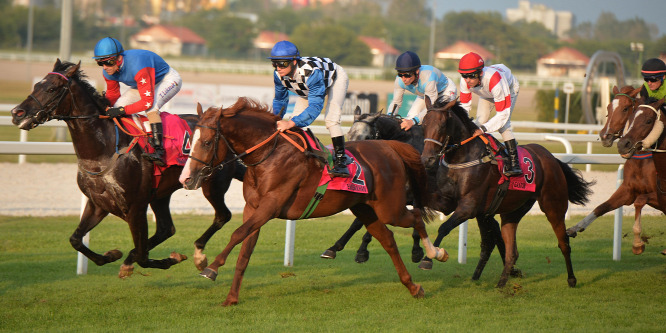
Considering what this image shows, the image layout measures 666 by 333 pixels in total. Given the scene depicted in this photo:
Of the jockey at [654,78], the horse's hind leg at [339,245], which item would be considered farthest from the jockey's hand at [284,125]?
the jockey at [654,78]

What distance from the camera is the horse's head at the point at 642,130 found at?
6285mm

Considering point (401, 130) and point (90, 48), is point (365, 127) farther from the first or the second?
point (90, 48)

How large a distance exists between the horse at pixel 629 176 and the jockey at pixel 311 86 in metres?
2.51

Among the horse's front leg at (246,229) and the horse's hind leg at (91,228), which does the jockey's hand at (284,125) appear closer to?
the horse's front leg at (246,229)

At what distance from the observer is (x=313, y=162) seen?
5.36m

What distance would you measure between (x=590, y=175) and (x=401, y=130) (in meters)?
7.58

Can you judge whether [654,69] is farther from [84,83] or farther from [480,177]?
[84,83]

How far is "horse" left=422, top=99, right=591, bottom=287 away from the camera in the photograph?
582 cm

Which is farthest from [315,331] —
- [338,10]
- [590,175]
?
[338,10]

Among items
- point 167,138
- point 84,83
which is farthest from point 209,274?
point 84,83

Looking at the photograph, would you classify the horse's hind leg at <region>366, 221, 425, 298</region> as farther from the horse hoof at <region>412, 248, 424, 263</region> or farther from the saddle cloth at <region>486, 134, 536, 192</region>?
the saddle cloth at <region>486, 134, 536, 192</region>

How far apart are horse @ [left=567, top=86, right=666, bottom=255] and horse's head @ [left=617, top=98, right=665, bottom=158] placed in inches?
5.4

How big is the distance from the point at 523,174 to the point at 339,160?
1.80 m

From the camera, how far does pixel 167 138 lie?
5.90 metres
